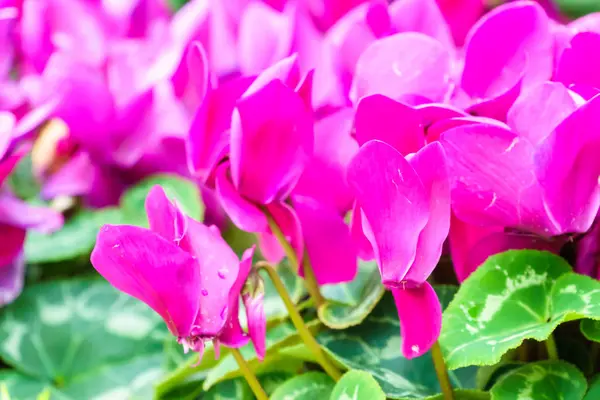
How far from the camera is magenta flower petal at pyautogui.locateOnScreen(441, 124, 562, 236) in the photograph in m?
0.44

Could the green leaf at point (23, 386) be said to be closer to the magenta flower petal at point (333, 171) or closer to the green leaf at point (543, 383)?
the magenta flower petal at point (333, 171)

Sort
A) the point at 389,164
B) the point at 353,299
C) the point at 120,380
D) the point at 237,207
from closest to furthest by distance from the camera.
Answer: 1. the point at 389,164
2. the point at 237,207
3. the point at 353,299
4. the point at 120,380

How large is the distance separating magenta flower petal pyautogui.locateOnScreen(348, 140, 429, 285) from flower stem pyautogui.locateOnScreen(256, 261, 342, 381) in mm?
83

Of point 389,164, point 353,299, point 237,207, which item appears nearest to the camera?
point 389,164

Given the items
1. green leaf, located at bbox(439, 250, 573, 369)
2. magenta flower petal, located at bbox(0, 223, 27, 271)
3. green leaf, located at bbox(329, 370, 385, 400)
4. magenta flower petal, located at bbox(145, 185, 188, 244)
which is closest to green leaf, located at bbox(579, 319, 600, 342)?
green leaf, located at bbox(439, 250, 573, 369)

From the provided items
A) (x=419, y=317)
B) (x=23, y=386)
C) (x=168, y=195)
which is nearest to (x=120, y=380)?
(x=23, y=386)

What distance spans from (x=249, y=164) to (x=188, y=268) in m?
0.11

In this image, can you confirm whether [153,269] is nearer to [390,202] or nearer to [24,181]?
[390,202]

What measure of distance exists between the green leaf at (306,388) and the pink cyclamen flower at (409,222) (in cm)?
10

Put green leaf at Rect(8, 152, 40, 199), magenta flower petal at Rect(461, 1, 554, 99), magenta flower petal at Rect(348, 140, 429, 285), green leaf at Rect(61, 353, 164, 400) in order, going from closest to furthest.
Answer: magenta flower petal at Rect(348, 140, 429, 285), magenta flower petal at Rect(461, 1, 554, 99), green leaf at Rect(61, 353, 164, 400), green leaf at Rect(8, 152, 40, 199)

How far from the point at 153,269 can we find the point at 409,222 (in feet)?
0.45

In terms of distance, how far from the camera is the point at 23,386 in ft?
2.39

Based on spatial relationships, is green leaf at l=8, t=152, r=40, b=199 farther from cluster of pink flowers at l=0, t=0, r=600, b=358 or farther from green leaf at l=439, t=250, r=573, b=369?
green leaf at l=439, t=250, r=573, b=369

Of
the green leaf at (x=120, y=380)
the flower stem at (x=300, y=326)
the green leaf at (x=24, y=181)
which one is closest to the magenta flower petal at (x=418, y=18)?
the flower stem at (x=300, y=326)
